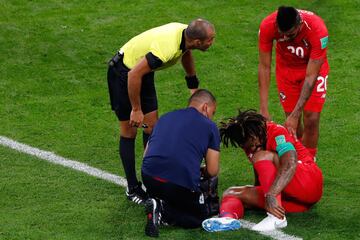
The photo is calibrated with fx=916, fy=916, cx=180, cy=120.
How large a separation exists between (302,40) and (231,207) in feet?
5.85

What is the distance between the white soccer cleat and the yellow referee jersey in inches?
56.6

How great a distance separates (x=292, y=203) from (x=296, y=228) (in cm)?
36

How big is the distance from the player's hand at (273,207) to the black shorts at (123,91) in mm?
1552

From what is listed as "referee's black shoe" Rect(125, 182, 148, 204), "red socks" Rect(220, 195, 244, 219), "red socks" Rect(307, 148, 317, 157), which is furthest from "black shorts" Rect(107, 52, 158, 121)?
"red socks" Rect(307, 148, 317, 157)

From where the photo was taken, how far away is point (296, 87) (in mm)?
9023

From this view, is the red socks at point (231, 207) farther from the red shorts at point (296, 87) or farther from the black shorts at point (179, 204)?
the red shorts at point (296, 87)

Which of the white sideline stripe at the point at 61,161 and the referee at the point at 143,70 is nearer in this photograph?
the referee at the point at 143,70

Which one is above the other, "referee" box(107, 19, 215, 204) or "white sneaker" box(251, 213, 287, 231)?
"referee" box(107, 19, 215, 204)

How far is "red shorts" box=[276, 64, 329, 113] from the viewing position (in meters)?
8.91

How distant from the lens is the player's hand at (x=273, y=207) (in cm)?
757

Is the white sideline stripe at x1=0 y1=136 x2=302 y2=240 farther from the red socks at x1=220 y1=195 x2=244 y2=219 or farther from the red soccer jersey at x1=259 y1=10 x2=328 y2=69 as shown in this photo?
the red soccer jersey at x1=259 y1=10 x2=328 y2=69

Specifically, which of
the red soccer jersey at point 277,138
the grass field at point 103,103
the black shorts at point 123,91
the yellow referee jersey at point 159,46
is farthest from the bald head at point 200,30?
the grass field at point 103,103

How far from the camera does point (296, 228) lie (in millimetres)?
7660

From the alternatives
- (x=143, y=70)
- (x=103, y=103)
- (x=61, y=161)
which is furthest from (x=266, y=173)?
(x=103, y=103)
